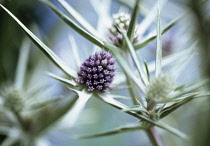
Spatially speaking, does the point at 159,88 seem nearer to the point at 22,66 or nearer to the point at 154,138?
the point at 154,138

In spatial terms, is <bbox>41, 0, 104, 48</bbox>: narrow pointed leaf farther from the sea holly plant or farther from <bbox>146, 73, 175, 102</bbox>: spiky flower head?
<bbox>146, 73, 175, 102</bbox>: spiky flower head

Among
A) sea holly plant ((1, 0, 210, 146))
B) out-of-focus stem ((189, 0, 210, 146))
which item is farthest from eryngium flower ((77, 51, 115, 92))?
out-of-focus stem ((189, 0, 210, 146))

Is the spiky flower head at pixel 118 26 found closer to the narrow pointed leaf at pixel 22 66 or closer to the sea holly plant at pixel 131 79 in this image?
the sea holly plant at pixel 131 79

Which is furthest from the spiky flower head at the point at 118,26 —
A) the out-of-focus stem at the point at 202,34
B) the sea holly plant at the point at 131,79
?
the out-of-focus stem at the point at 202,34

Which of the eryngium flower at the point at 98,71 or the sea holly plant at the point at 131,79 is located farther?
the eryngium flower at the point at 98,71

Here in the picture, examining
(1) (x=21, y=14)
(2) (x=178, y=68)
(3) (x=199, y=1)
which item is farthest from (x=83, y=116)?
(3) (x=199, y=1)

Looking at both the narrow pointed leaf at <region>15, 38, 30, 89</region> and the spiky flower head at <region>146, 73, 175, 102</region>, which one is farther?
the narrow pointed leaf at <region>15, 38, 30, 89</region>

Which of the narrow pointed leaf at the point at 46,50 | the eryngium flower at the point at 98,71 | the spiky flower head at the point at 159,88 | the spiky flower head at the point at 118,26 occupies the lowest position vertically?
the spiky flower head at the point at 159,88

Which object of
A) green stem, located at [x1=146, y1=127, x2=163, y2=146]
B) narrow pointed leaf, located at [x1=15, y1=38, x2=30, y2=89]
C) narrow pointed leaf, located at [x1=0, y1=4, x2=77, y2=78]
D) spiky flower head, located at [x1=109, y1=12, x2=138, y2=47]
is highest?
narrow pointed leaf, located at [x1=15, y1=38, x2=30, y2=89]
